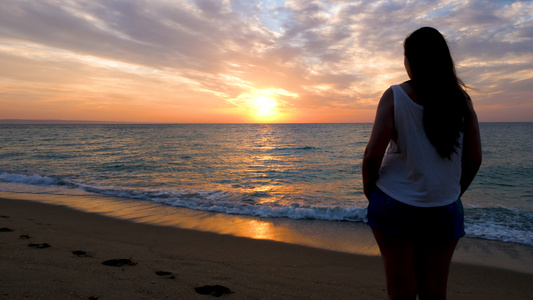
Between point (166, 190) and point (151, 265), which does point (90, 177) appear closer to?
point (166, 190)

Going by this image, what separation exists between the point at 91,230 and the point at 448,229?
675 cm

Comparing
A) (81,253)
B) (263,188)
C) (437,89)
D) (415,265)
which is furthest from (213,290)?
(263,188)

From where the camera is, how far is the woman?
58.1 inches

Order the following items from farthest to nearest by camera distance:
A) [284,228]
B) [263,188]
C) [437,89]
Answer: [263,188]
[284,228]
[437,89]

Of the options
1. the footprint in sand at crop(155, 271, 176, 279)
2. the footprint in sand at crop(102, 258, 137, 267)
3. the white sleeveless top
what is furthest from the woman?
the footprint in sand at crop(102, 258, 137, 267)

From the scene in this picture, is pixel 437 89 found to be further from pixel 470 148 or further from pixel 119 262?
pixel 119 262

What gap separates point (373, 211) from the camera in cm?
162

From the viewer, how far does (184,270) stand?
4.20m

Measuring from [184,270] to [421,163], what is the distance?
3.68 meters

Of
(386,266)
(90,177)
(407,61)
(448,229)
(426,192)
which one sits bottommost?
(90,177)

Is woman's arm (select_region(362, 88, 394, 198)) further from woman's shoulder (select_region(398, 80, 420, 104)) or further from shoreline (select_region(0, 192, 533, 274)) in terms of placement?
shoreline (select_region(0, 192, 533, 274))

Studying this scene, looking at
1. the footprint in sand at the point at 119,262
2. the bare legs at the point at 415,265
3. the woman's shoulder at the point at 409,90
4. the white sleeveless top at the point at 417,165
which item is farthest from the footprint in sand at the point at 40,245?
the woman's shoulder at the point at 409,90

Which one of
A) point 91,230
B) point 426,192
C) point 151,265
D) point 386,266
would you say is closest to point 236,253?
point 151,265

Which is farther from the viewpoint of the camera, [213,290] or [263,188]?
[263,188]
